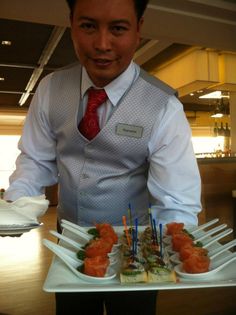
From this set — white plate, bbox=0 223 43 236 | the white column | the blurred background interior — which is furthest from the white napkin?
the white column

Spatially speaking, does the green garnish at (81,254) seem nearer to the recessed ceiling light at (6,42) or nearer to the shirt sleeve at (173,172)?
the shirt sleeve at (173,172)

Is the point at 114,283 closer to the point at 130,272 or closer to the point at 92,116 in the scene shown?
the point at 130,272

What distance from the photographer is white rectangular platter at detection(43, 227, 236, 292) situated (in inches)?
27.6

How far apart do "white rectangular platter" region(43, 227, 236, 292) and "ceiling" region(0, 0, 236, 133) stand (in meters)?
3.29

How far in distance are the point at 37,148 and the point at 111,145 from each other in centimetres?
31

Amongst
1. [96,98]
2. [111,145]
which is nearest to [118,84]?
[96,98]

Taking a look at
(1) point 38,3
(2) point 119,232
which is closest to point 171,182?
(2) point 119,232

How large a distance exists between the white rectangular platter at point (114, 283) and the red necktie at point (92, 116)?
0.51 meters

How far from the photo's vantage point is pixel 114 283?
2.47 feet

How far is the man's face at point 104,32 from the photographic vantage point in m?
0.98

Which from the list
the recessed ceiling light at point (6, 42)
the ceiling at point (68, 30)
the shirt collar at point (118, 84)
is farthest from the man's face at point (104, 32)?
the recessed ceiling light at point (6, 42)

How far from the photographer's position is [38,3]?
139 inches

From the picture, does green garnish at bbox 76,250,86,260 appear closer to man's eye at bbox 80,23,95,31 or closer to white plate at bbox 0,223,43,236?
white plate at bbox 0,223,43,236

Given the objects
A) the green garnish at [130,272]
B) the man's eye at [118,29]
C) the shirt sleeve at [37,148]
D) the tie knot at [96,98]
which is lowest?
the green garnish at [130,272]
